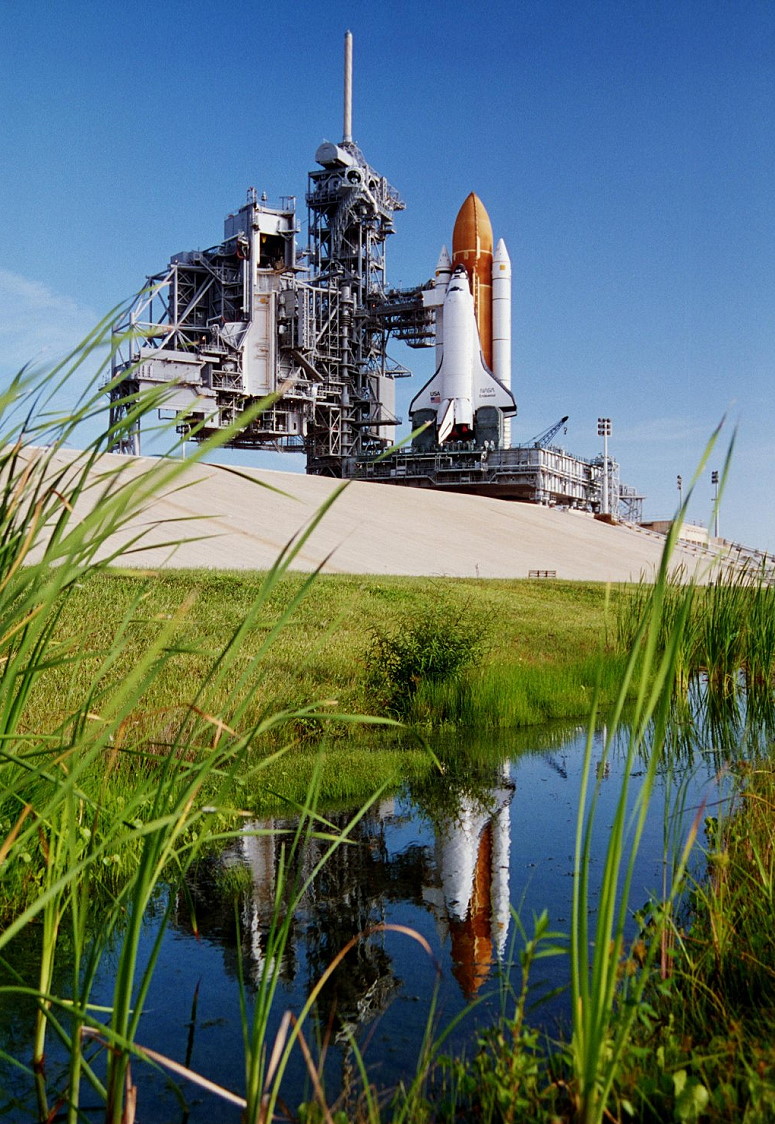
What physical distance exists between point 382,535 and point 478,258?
26.1 m

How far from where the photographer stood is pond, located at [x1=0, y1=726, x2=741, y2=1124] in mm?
2617

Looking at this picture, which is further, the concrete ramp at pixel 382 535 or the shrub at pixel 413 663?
the concrete ramp at pixel 382 535

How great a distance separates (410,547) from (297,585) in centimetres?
955

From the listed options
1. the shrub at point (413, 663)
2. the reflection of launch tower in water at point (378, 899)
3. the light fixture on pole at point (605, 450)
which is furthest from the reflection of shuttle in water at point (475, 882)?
the light fixture on pole at point (605, 450)

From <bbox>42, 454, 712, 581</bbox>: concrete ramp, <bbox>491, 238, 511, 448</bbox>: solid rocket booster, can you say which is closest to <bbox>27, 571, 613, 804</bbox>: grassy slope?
<bbox>42, 454, 712, 581</bbox>: concrete ramp

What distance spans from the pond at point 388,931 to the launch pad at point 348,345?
32.8m

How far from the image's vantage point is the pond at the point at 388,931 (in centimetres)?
262

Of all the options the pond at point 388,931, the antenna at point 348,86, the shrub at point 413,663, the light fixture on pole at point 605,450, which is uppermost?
the antenna at point 348,86

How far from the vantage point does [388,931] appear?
3551 millimetres

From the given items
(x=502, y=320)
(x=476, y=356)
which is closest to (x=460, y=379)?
(x=476, y=356)

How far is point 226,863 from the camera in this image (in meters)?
4.33

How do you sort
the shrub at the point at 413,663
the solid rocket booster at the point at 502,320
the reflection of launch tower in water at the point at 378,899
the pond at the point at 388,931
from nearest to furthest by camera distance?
1. the pond at the point at 388,931
2. the reflection of launch tower in water at the point at 378,899
3. the shrub at the point at 413,663
4. the solid rocket booster at the point at 502,320

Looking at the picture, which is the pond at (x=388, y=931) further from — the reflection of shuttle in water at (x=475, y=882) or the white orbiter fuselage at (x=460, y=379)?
the white orbiter fuselage at (x=460, y=379)

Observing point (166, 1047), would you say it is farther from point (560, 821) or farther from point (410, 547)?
point (410, 547)
